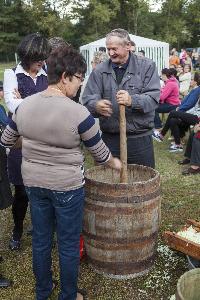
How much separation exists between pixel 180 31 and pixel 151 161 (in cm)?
3925

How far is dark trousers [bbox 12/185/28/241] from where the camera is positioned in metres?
4.14

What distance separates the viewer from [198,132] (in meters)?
7.07

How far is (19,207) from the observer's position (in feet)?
13.8

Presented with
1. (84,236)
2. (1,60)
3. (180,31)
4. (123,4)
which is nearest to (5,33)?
(1,60)

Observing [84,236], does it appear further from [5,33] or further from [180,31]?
[5,33]

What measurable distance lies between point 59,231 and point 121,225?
635 mm

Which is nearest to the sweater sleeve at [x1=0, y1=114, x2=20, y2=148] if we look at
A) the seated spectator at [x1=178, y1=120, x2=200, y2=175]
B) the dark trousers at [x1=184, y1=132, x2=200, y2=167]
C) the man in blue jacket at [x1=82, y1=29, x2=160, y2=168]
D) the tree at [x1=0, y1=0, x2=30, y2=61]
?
the man in blue jacket at [x1=82, y1=29, x2=160, y2=168]

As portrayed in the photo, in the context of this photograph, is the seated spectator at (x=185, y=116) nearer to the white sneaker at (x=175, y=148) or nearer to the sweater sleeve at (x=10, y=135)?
the white sneaker at (x=175, y=148)

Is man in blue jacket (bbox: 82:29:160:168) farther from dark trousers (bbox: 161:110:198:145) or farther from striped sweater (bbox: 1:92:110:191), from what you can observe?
dark trousers (bbox: 161:110:198:145)

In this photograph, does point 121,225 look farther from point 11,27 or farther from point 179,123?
point 11,27

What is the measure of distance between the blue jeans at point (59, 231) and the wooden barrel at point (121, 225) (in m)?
0.40

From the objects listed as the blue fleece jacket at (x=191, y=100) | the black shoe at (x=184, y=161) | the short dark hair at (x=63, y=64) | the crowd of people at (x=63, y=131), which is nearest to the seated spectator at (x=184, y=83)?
the blue fleece jacket at (x=191, y=100)

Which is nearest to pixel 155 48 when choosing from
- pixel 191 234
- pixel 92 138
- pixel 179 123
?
pixel 179 123

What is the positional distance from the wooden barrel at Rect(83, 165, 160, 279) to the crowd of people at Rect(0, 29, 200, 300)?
1.10 feet
